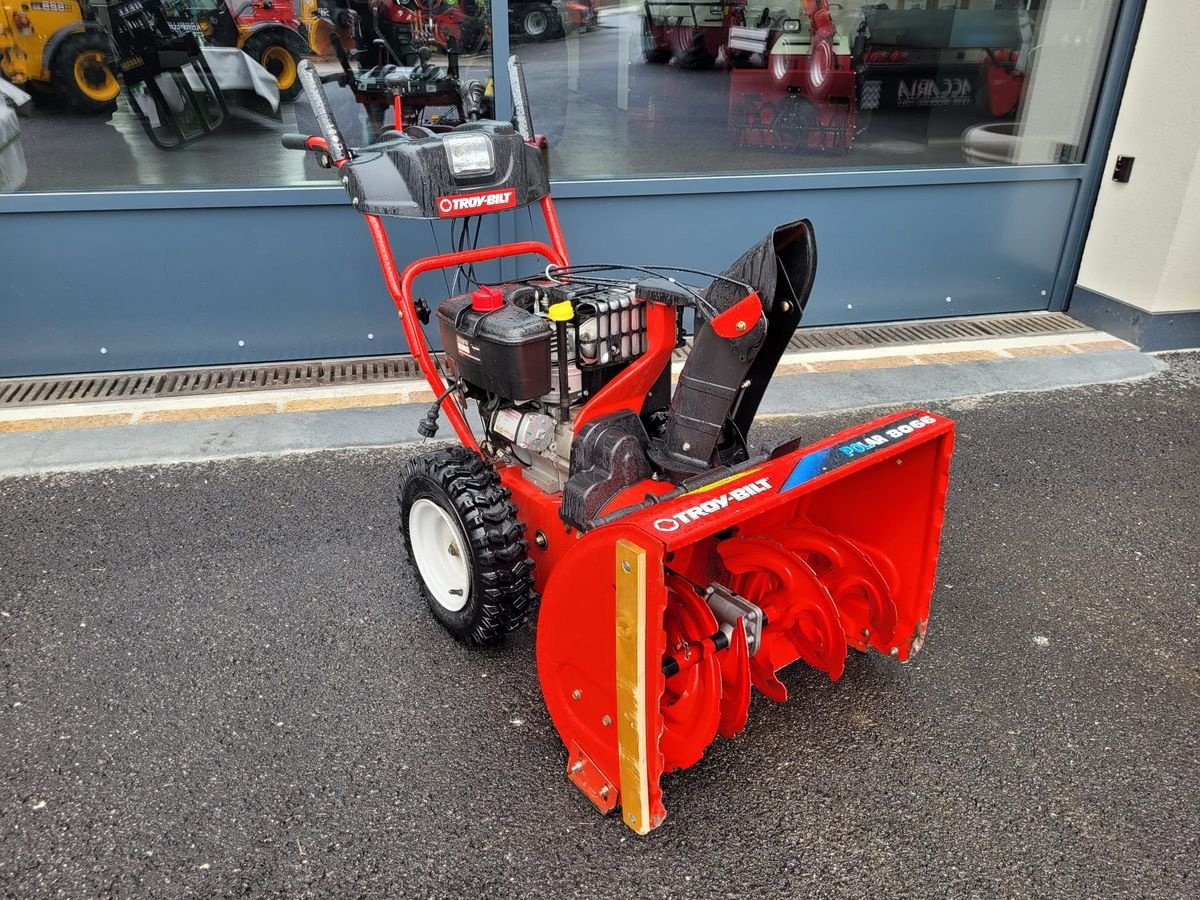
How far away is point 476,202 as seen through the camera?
2.65 m

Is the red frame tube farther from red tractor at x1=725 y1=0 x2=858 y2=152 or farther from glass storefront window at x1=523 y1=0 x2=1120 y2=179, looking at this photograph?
red tractor at x1=725 y1=0 x2=858 y2=152

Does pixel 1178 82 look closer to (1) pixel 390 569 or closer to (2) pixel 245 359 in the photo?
(1) pixel 390 569

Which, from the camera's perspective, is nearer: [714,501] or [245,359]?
[714,501]

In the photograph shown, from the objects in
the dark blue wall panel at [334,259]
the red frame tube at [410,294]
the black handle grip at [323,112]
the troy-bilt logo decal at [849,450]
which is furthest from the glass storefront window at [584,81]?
the troy-bilt logo decal at [849,450]

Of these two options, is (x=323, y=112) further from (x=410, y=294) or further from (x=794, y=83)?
(x=794, y=83)

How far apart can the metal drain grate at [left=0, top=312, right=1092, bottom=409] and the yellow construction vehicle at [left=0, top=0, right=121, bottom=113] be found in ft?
4.20

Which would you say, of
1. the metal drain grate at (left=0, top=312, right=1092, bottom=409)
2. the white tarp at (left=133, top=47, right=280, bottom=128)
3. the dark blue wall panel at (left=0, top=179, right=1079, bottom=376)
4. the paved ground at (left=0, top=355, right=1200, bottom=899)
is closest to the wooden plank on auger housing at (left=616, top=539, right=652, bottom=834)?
the paved ground at (left=0, top=355, right=1200, bottom=899)

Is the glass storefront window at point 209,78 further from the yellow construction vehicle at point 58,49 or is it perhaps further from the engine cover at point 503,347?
the engine cover at point 503,347

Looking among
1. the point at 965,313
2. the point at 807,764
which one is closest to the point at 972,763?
the point at 807,764

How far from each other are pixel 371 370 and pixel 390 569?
5.77 ft

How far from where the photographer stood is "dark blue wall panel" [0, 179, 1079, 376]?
168 inches

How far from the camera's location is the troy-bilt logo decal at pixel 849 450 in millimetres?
2021

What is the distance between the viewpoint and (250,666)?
268cm

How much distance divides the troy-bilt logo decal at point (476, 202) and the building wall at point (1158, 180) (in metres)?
3.85
